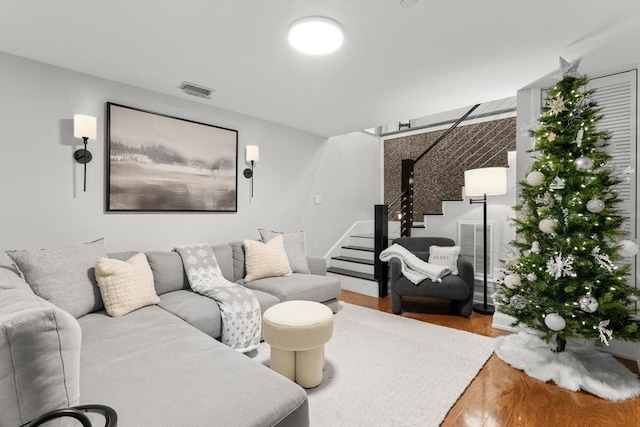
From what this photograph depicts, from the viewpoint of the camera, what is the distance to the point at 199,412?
3.66ft

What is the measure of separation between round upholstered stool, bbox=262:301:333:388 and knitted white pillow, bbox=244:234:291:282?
45.1 inches

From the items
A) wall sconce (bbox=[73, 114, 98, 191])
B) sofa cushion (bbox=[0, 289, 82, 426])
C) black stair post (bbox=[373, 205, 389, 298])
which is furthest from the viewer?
black stair post (bbox=[373, 205, 389, 298])

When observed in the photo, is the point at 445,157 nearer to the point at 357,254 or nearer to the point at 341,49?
the point at 357,254

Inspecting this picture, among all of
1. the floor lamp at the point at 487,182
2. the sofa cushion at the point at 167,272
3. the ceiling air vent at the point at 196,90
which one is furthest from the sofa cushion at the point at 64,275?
the floor lamp at the point at 487,182

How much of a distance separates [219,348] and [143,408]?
522 mm

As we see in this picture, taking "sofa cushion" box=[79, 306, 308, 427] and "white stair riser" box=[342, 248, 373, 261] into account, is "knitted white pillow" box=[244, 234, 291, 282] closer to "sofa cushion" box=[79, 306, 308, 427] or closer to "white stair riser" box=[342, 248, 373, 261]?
"sofa cushion" box=[79, 306, 308, 427]

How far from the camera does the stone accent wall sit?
455 cm

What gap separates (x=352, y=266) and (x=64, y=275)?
3.47 m

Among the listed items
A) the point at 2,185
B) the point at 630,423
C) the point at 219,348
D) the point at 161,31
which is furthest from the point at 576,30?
the point at 2,185

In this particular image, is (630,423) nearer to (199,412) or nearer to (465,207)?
(199,412)

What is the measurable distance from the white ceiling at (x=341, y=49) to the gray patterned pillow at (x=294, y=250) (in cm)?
152

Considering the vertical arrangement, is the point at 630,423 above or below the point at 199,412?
below

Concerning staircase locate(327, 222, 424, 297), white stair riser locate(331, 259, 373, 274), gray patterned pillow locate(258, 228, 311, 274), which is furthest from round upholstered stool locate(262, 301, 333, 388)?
white stair riser locate(331, 259, 373, 274)

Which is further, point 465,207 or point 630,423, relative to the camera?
point 465,207
